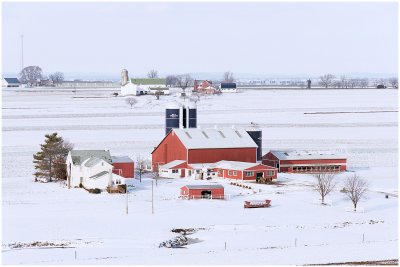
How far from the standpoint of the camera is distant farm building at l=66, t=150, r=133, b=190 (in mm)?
34531

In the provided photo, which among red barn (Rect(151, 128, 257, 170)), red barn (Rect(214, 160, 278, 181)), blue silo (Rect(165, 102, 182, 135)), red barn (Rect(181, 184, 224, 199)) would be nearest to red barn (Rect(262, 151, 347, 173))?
red barn (Rect(151, 128, 257, 170))

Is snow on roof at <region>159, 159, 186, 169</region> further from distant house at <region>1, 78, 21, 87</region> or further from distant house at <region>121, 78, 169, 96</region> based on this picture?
distant house at <region>1, 78, 21, 87</region>

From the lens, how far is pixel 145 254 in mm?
22594

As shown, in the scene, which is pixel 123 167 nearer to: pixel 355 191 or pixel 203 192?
pixel 203 192

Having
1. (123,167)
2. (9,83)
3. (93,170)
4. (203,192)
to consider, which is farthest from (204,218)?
(9,83)

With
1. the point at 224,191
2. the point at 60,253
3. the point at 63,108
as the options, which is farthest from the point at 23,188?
the point at 63,108

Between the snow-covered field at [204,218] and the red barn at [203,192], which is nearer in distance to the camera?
the snow-covered field at [204,218]

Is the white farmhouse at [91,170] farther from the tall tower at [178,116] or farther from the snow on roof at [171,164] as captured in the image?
the tall tower at [178,116]

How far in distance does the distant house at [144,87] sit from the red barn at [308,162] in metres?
74.2

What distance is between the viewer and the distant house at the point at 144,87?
115062mm

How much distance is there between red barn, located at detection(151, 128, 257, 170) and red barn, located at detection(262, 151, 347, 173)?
4.73 ft

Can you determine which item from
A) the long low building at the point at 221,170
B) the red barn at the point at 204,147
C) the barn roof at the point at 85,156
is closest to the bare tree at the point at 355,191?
the long low building at the point at 221,170

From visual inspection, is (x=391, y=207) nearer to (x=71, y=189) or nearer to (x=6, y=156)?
(x=71, y=189)

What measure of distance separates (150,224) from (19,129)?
3400 cm
